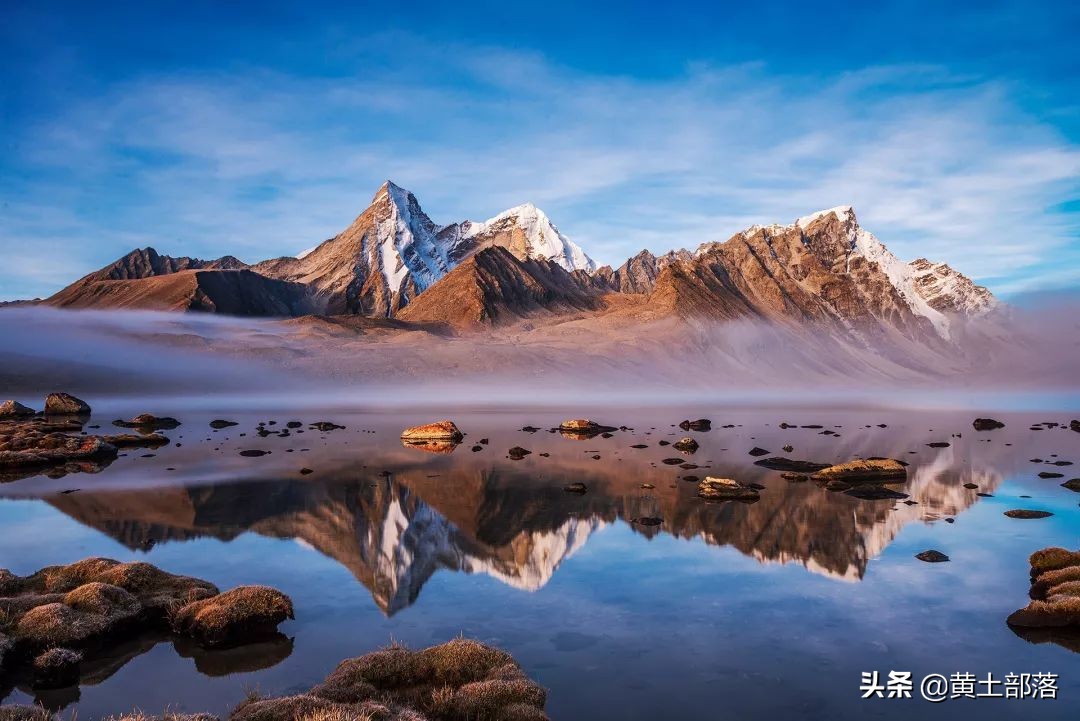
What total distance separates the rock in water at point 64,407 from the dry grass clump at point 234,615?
10728 centimetres

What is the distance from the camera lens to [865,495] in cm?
4147

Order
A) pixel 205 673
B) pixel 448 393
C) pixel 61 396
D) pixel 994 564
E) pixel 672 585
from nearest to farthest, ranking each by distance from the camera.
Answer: pixel 205 673 < pixel 672 585 < pixel 994 564 < pixel 61 396 < pixel 448 393

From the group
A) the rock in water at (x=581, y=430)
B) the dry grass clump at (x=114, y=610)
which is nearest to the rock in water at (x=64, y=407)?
the rock in water at (x=581, y=430)

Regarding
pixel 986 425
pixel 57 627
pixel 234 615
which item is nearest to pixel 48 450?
pixel 57 627

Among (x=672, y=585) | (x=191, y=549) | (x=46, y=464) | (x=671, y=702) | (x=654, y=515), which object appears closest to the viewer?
(x=671, y=702)

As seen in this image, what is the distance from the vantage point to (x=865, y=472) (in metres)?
47.8

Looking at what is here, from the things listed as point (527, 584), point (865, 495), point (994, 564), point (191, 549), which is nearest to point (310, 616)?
point (527, 584)

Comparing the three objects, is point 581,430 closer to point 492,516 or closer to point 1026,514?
point 492,516

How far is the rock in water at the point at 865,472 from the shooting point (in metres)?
47.0

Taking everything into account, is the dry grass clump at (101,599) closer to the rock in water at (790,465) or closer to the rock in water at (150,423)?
the rock in water at (790,465)

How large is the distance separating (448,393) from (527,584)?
157568mm

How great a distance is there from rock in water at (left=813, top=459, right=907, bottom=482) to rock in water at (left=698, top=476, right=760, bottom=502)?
714 centimetres

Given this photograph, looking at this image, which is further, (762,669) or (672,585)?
(672,585)

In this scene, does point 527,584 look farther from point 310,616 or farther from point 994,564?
point 994,564
